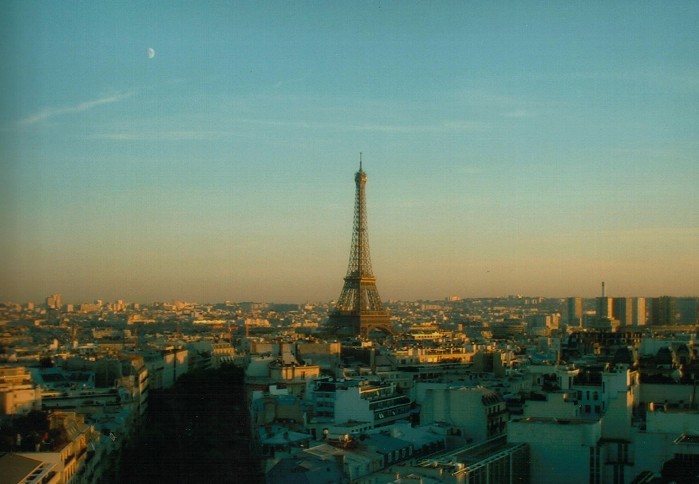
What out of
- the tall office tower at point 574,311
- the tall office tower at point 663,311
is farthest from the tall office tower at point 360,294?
the tall office tower at point 574,311

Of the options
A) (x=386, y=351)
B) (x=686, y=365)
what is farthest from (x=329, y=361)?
(x=686, y=365)

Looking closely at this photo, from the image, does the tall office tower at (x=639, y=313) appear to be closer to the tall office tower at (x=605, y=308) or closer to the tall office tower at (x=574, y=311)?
the tall office tower at (x=605, y=308)

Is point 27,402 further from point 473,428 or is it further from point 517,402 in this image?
point 517,402

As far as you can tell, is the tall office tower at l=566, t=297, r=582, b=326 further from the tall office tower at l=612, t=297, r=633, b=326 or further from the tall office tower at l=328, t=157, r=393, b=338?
the tall office tower at l=328, t=157, r=393, b=338

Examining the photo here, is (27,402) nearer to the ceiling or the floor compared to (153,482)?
nearer to the ceiling

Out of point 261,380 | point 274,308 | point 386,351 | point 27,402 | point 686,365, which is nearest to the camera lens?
point 27,402

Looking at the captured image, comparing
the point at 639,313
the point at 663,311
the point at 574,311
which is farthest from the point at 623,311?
the point at 574,311

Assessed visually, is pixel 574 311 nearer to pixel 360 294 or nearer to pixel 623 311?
pixel 623 311
